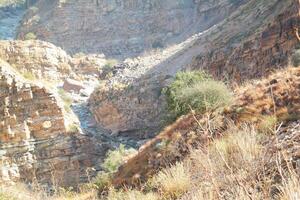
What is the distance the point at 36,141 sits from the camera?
24281 mm

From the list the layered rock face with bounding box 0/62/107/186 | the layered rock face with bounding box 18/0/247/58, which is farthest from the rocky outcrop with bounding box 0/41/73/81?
the layered rock face with bounding box 18/0/247/58

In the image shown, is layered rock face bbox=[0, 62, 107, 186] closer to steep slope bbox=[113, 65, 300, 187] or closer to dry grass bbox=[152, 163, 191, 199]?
steep slope bbox=[113, 65, 300, 187]

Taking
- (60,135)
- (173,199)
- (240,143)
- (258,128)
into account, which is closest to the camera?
(240,143)

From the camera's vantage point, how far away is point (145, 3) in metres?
56.3

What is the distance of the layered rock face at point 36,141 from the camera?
23.0 metres

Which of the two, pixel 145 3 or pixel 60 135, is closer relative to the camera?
pixel 60 135

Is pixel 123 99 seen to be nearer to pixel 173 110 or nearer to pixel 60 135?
pixel 60 135

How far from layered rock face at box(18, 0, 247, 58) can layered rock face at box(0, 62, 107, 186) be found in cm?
2535

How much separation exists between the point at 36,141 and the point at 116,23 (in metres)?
32.7

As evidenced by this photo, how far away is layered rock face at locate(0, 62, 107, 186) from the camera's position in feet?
75.4

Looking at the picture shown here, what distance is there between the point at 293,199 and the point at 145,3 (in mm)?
54762

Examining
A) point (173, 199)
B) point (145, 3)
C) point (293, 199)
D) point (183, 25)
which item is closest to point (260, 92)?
point (173, 199)

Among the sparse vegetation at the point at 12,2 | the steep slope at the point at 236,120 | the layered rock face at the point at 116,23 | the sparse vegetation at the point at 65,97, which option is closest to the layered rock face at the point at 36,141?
the sparse vegetation at the point at 65,97

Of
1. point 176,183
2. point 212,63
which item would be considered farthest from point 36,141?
point 176,183
